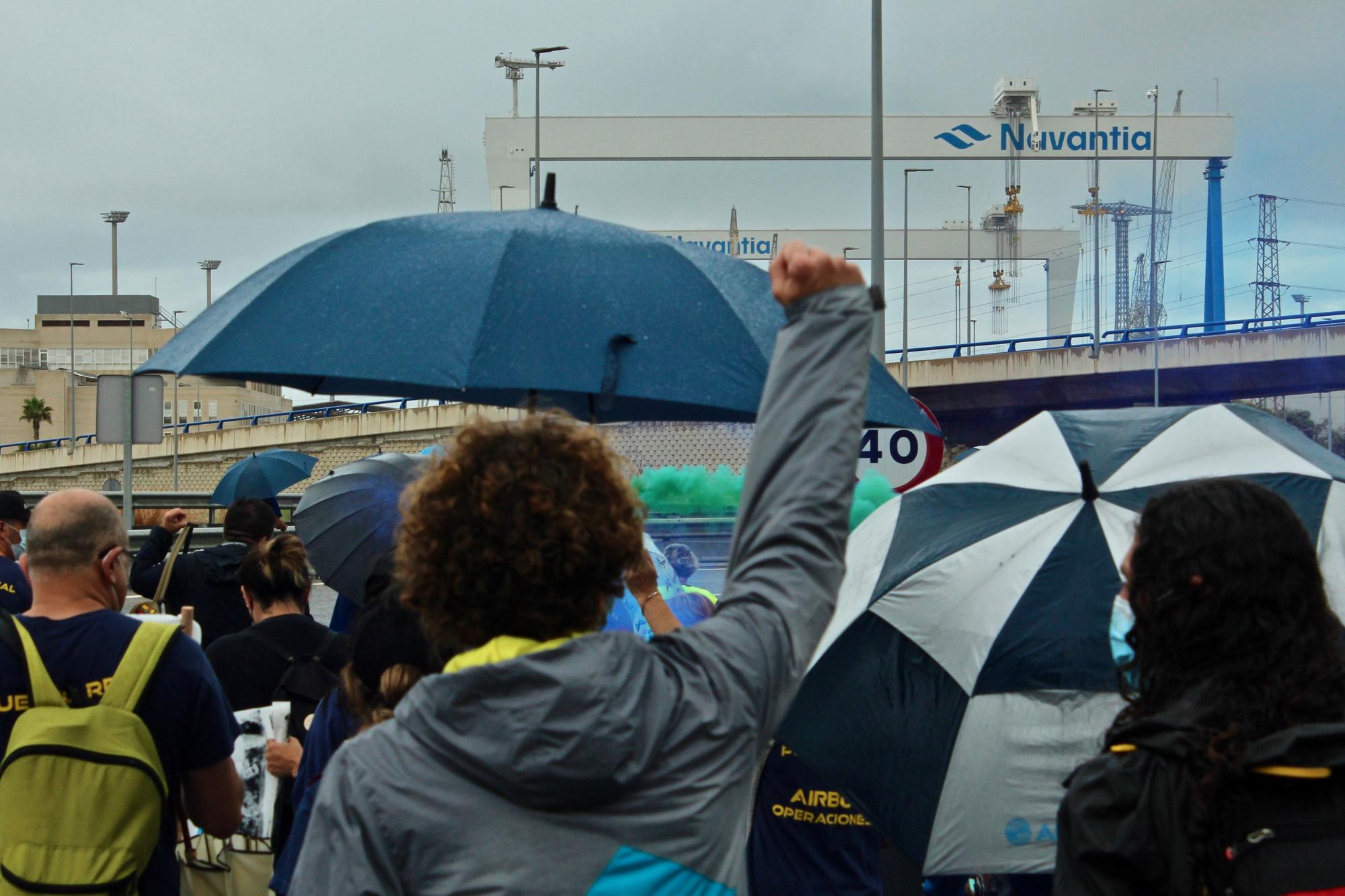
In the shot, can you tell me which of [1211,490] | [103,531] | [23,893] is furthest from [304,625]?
[1211,490]

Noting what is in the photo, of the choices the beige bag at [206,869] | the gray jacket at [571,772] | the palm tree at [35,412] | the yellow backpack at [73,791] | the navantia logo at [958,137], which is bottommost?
the beige bag at [206,869]

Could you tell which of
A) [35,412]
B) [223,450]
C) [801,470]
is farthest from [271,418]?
[801,470]

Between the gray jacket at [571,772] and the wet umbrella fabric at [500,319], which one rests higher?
the wet umbrella fabric at [500,319]

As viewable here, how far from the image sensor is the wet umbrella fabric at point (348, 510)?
6.21m

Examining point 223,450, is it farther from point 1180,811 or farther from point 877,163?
point 1180,811

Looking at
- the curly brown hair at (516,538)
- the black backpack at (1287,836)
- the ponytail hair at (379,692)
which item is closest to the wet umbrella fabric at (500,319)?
the ponytail hair at (379,692)

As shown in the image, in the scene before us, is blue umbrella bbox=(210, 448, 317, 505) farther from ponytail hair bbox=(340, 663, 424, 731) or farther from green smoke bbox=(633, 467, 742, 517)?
ponytail hair bbox=(340, 663, 424, 731)

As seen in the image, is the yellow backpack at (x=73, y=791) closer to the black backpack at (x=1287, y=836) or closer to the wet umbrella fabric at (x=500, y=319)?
the wet umbrella fabric at (x=500, y=319)

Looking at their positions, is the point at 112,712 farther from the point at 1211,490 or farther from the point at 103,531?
the point at 1211,490

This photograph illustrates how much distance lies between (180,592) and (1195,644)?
18.4 feet

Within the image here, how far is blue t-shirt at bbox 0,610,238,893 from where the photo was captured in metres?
3.15

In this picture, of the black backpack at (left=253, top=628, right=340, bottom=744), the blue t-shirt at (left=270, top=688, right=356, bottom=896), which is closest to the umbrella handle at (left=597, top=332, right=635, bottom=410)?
the blue t-shirt at (left=270, top=688, right=356, bottom=896)

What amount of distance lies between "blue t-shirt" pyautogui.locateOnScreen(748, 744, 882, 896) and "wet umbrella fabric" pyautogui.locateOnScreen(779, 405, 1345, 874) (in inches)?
30.3

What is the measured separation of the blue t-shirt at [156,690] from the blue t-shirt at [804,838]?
1576 mm
